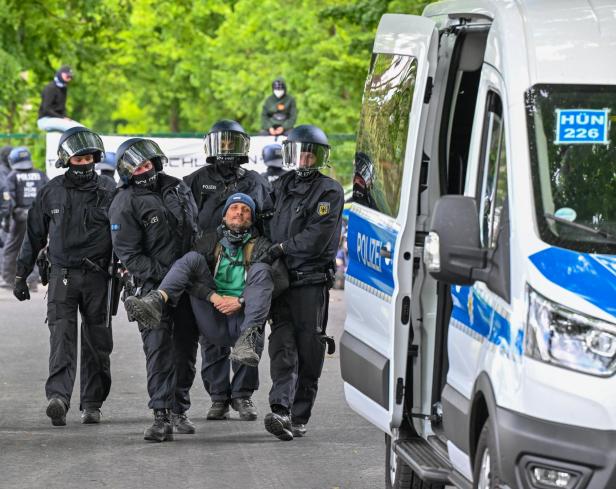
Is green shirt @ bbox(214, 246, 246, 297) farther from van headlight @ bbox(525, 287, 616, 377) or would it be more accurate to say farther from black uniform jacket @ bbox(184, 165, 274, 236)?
van headlight @ bbox(525, 287, 616, 377)

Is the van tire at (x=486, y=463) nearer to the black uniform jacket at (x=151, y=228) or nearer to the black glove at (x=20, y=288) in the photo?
the black uniform jacket at (x=151, y=228)

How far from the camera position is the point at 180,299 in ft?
37.2

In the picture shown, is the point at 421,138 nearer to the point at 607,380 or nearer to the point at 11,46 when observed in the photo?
the point at 607,380

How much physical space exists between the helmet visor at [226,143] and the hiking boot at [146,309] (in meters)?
1.52

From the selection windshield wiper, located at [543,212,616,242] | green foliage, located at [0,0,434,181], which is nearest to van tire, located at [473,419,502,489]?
windshield wiper, located at [543,212,616,242]

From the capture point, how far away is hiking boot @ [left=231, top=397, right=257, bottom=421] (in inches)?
463

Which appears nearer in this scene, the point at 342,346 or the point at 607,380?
the point at 607,380

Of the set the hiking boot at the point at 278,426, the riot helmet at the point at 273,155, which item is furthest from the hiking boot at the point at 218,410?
the riot helmet at the point at 273,155

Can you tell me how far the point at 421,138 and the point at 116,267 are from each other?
4.48 meters

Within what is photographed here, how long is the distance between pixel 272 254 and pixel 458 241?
4.81 m

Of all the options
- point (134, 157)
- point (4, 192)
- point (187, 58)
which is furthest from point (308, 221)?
point (187, 58)

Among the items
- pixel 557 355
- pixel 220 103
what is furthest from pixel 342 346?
pixel 220 103

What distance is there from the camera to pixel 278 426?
10742 millimetres

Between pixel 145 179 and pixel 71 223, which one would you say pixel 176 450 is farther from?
pixel 71 223
